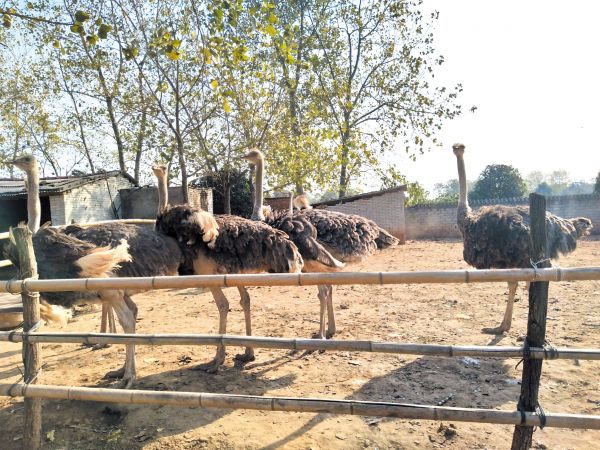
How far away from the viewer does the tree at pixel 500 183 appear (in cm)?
2248

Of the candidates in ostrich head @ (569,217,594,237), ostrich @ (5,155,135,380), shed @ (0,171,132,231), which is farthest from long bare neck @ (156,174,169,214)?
shed @ (0,171,132,231)

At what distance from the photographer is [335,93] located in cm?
1611

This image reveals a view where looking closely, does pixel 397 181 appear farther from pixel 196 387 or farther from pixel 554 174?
pixel 554 174

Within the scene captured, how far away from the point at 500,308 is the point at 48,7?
1254cm

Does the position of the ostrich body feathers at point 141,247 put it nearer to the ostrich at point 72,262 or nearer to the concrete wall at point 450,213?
the ostrich at point 72,262

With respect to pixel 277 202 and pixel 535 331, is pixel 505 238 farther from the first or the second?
pixel 277 202

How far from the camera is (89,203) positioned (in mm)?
12234

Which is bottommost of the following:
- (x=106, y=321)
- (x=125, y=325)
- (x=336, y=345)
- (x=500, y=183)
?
(x=106, y=321)

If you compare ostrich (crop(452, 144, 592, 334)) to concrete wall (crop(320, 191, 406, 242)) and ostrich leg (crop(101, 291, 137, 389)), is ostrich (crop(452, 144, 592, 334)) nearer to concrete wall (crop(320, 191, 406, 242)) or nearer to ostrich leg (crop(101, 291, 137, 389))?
ostrich leg (crop(101, 291, 137, 389))

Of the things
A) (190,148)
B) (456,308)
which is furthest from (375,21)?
(456,308)

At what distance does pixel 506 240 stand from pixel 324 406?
2.95 meters

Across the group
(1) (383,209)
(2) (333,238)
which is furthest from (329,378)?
(1) (383,209)

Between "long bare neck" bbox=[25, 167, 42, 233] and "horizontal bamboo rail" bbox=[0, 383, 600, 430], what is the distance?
2.17 meters

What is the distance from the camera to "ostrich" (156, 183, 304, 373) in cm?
363
